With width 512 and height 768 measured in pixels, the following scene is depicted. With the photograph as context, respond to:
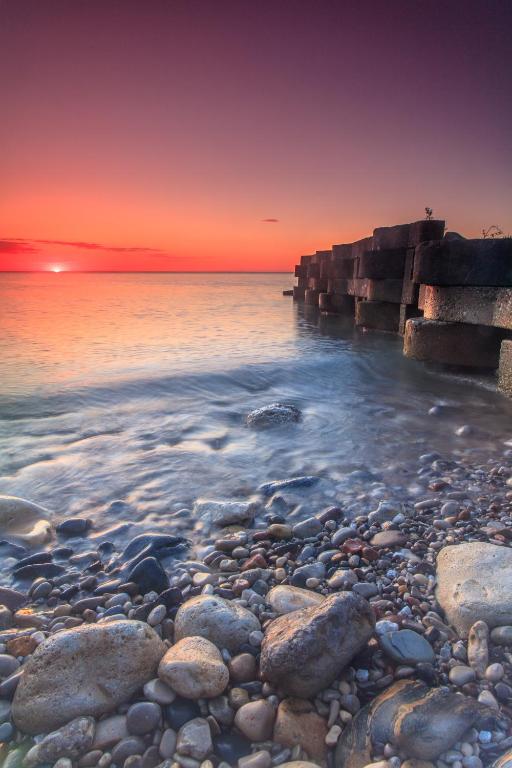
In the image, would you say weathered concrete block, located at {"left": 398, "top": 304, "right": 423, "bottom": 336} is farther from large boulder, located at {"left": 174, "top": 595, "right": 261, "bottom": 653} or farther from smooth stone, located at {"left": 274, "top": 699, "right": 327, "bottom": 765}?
smooth stone, located at {"left": 274, "top": 699, "right": 327, "bottom": 765}

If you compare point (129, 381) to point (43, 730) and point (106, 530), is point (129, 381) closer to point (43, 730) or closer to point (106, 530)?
point (106, 530)

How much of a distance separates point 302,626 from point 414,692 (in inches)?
16.5

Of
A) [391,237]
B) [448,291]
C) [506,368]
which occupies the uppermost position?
[391,237]

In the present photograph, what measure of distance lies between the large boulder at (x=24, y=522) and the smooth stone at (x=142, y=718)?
1.48m

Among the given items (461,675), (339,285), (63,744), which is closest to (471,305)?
(461,675)

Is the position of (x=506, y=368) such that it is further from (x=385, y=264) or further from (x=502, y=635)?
(x=385, y=264)

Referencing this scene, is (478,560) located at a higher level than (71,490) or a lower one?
higher

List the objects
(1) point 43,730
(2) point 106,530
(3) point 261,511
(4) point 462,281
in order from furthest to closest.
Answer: (4) point 462,281
(3) point 261,511
(2) point 106,530
(1) point 43,730

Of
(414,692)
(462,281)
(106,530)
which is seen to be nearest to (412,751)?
(414,692)

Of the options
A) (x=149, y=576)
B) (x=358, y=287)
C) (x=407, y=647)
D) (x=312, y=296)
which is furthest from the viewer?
(x=312, y=296)

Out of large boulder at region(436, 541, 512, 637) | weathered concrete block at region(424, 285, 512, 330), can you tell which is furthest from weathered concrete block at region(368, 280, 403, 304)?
large boulder at region(436, 541, 512, 637)

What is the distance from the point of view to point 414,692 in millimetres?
1570

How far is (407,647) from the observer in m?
1.75

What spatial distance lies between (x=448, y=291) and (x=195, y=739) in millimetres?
6265
